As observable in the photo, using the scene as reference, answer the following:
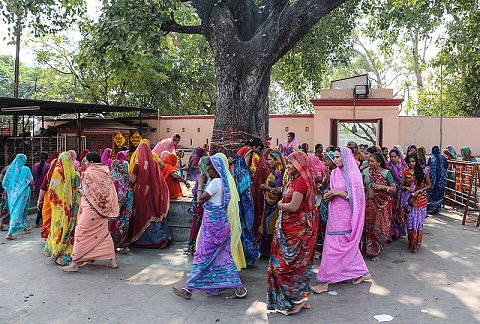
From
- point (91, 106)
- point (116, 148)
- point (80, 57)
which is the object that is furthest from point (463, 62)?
point (116, 148)

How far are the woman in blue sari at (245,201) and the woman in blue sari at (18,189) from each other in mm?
4318

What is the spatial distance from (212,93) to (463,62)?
12.9 meters

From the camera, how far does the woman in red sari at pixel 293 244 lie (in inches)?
A: 172

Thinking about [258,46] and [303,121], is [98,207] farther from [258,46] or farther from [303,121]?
[303,121]

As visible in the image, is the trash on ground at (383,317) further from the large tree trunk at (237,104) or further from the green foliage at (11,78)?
the green foliage at (11,78)

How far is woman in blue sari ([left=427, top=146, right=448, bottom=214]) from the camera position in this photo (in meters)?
10.0

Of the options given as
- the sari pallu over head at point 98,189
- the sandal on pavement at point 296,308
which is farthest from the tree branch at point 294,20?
the sandal on pavement at point 296,308

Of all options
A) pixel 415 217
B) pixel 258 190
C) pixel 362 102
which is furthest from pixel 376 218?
pixel 362 102

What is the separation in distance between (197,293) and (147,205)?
2.34 metres

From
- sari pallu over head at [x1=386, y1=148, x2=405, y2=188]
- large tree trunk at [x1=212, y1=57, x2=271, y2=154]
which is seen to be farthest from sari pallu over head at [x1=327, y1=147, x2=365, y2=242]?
large tree trunk at [x1=212, y1=57, x2=271, y2=154]

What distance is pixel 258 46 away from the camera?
803cm

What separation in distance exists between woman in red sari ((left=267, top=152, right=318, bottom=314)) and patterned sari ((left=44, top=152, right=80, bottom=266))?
3.22 metres

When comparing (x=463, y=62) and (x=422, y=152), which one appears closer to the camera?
(x=422, y=152)

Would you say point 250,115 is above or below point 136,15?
below
